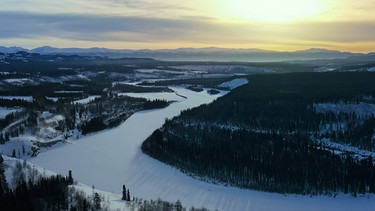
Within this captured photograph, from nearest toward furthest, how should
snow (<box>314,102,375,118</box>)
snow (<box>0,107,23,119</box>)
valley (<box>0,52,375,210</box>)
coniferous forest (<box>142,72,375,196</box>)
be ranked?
valley (<box>0,52,375,210</box>), coniferous forest (<box>142,72,375,196</box>), snow (<box>314,102,375,118</box>), snow (<box>0,107,23,119</box>)

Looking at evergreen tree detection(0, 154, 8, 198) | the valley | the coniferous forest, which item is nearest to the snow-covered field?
the valley

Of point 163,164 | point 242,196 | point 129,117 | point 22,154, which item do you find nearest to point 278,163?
point 242,196

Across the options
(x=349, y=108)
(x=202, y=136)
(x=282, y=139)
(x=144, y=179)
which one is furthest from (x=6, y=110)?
(x=349, y=108)

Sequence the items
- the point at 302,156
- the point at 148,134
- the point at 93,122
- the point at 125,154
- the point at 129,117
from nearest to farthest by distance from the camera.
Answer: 1. the point at 302,156
2. the point at 125,154
3. the point at 148,134
4. the point at 93,122
5. the point at 129,117

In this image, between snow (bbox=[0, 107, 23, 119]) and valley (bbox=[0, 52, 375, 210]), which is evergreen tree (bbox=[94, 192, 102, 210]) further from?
snow (bbox=[0, 107, 23, 119])

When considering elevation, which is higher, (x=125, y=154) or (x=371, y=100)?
(x=371, y=100)

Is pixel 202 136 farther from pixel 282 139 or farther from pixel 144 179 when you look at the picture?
pixel 144 179

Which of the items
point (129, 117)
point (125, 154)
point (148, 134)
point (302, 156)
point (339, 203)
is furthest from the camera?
point (129, 117)

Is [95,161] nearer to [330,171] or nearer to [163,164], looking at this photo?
[163,164]
